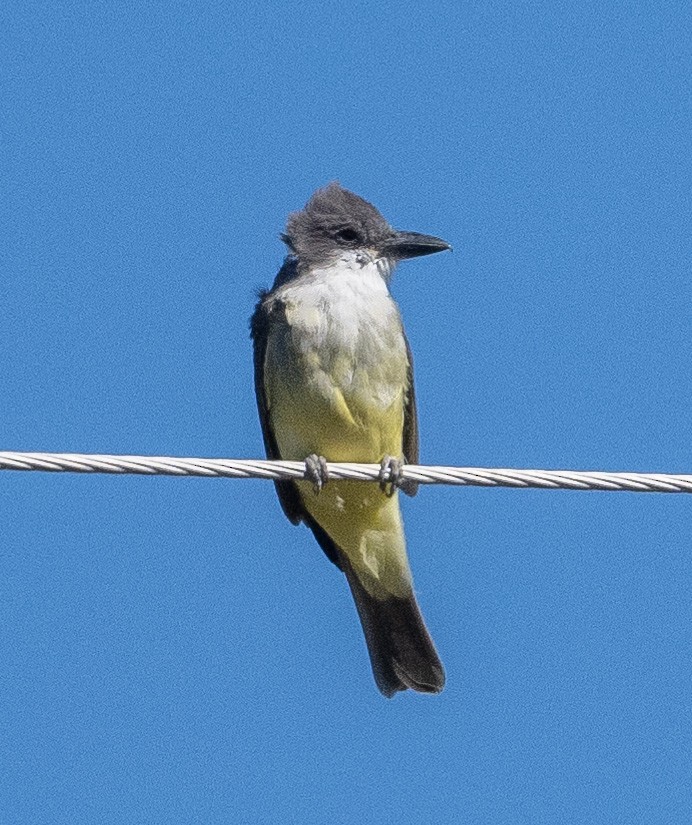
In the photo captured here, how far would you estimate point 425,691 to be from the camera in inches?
343

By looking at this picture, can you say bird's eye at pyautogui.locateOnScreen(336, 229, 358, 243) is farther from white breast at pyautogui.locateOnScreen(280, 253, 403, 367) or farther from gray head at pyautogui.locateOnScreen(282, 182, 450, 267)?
white breast at pyautogui.locateOnScreen(280, 253, 403, 367)

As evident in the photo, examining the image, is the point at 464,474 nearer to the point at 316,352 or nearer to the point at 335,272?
the point at 316,352

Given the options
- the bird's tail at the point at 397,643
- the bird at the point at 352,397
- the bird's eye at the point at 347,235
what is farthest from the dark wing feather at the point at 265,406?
the bird's eye at the point at 347,235

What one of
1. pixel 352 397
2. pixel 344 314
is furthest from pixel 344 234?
pixel 352 397

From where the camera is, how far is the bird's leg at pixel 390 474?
295 inches

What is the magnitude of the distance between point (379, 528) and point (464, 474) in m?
2.71

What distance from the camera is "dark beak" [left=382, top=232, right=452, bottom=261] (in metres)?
8.97

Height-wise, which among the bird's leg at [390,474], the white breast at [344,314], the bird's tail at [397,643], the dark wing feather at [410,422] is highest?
the white breast at [344,314]

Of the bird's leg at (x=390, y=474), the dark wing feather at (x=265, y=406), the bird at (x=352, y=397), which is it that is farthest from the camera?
the dark wing feather at (x=265, y=406)

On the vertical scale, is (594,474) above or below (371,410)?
below

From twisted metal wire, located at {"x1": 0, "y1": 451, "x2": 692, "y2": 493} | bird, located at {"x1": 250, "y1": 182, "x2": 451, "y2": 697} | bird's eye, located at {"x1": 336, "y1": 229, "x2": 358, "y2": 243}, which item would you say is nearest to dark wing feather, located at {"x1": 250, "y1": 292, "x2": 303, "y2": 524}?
bird, located at {"x1": 250, "y1": 182, "x2": 451, "y2": 697}

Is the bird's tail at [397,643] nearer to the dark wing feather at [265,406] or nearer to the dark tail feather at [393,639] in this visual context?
the dark tail feather at [393,639]

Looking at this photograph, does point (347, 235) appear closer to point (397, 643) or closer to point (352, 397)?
point (352, 397)

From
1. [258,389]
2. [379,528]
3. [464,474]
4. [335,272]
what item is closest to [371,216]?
[335,272]
